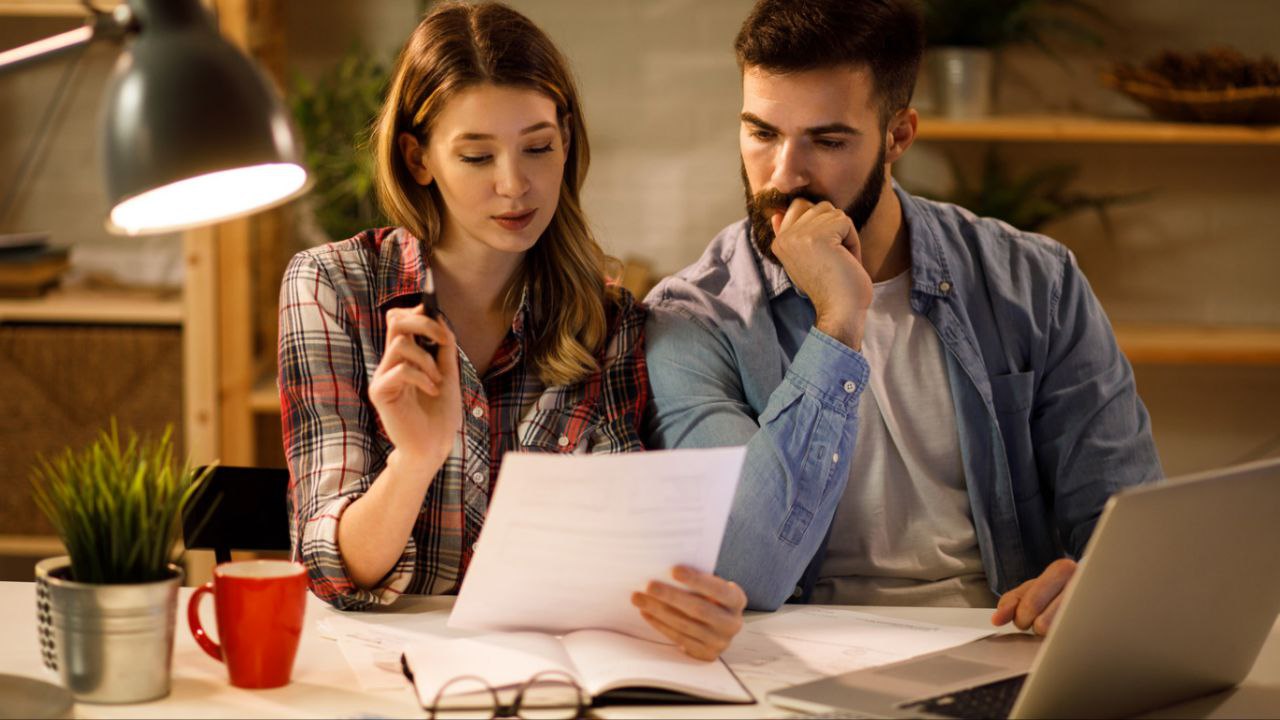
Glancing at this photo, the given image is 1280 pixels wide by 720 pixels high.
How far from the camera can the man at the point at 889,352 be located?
169 centimetres

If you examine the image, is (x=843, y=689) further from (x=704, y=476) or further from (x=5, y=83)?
(x=5, y=83)

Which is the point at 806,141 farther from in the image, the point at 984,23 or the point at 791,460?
the point at 984,23

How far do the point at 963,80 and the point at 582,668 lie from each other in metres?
2.03

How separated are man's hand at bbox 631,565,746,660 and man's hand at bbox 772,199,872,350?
18.3 inches

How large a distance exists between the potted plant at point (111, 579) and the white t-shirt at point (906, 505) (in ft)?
2.86

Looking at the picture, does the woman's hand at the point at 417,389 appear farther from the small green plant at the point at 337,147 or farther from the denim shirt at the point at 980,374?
the small green plant at the point at 337,147

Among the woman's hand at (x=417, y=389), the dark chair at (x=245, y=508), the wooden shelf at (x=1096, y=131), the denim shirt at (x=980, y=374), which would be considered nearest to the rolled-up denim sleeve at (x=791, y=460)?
the denim shirt at (x=980, y=374)

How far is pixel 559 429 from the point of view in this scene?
5.39 feet

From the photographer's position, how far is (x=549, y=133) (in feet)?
5.32

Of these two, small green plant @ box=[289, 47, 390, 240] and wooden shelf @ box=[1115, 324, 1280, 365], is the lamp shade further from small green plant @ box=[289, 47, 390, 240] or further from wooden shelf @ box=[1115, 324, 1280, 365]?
wooden shelf @ box=[1115, 324, 1280, 365]

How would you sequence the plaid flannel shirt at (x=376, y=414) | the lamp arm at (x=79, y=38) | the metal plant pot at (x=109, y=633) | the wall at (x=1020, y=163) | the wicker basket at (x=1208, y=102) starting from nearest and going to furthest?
the lamp arm at (x=79, y=38) < the metal plant pot at (x=109, y=633) < the plaid flannel shirt at (x=376, y=414) < the wicker basket at (x=1208, y=102) < the wall at (x=1020, y=163)

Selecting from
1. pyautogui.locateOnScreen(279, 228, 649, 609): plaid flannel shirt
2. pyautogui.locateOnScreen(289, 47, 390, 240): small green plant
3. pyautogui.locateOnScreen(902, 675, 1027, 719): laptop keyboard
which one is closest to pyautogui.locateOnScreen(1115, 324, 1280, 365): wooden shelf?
pyautogui.locateOnScreen(279, 228, 649, 609): plaid flannel shirt

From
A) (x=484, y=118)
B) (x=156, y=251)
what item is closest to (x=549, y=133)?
(x=484, y=118)

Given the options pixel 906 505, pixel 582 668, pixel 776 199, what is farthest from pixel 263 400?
pixel 582 668
